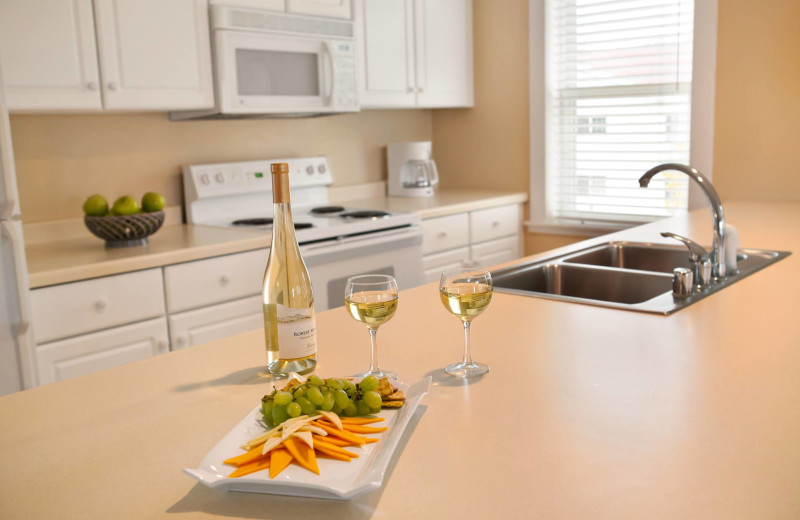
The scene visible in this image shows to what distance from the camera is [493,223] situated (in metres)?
3.94

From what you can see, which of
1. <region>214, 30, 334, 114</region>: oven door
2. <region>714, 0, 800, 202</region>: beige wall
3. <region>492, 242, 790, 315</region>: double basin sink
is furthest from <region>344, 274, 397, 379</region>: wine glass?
<region>714, 0, 800, 202</region>: beige wall

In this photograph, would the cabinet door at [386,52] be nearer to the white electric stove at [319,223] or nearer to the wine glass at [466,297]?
the white electric stove at [319,223]

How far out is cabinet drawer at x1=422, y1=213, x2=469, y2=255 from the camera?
11.6 feet

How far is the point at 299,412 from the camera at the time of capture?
894 millimetres

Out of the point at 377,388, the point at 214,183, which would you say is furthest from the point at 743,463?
the point at 214,183

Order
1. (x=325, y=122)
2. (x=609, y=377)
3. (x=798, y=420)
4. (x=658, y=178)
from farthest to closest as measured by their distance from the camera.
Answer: (x=325, y=122) < (x=658, y=178) < (x=609, y=377) < (x=798, y=420)

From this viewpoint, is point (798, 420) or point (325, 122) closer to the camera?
point (798, 420)

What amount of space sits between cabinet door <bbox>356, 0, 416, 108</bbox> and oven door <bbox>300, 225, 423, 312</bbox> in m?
0.79

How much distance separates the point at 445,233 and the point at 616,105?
1104mm

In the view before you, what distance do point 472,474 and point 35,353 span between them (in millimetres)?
1743

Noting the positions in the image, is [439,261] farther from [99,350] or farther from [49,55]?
[49,55]

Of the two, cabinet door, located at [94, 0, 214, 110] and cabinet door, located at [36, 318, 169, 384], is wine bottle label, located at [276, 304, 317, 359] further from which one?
cabinet door, located at [94, 0, 214, 110]

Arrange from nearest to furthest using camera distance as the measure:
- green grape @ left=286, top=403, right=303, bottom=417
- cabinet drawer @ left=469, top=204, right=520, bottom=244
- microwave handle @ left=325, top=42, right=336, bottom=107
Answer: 1. green grape @ left=286, top=403, right=303, bottom=417
2. microwave handle @ left=325, top=42, right=336, bottom=107
3. cabinet drawer @ left=469, top=204, right=520, bottom=244

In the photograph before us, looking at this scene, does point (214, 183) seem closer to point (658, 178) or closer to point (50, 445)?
point (658, 178)
